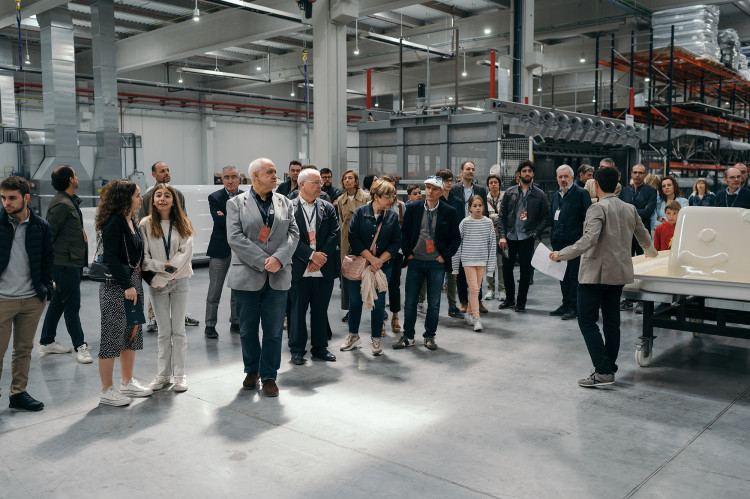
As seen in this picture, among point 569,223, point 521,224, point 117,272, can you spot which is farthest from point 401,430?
point 521,224

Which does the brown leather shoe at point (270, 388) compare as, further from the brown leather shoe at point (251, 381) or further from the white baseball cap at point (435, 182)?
the white baseball cap at point (435, 182)

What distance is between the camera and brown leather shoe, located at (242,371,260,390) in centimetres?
472

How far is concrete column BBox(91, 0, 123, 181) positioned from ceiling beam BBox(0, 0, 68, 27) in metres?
0.80

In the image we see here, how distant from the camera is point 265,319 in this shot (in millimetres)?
4586

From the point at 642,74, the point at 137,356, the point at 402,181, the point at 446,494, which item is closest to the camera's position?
the point at 446,494

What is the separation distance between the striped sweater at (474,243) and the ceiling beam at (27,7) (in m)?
9.06

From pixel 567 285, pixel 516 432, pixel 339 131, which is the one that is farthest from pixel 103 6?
pixel 516 432

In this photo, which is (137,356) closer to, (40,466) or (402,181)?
(40,466)

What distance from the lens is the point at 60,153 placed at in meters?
12.2

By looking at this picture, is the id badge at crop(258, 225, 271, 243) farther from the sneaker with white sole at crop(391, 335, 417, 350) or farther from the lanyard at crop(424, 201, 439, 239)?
the sneaker with white sole at crop(391, 335, 417, 350)

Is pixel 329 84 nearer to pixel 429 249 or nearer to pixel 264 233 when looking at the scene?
pixel 429 249

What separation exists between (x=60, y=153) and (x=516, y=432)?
11.4m

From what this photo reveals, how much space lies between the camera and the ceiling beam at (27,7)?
37.2ft

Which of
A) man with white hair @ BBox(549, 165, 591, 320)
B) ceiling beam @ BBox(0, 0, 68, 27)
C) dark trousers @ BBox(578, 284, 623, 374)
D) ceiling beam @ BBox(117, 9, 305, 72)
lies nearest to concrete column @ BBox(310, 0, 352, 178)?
ceiling beam @ BBox(117, 9, 305, 72)
